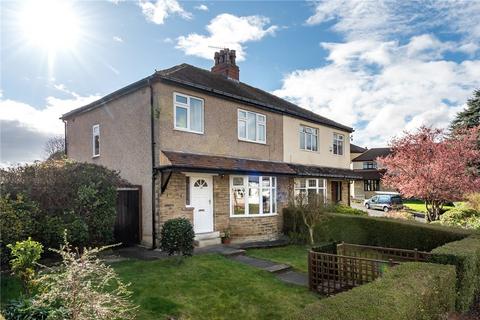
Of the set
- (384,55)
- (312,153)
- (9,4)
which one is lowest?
(312,153)

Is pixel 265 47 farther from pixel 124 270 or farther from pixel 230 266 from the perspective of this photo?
pixel 124 270

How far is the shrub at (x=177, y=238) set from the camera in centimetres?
881

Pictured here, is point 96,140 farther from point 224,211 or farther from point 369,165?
point 369,165

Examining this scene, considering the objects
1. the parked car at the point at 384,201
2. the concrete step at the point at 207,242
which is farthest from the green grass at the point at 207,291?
the parked car at the point at 384,201

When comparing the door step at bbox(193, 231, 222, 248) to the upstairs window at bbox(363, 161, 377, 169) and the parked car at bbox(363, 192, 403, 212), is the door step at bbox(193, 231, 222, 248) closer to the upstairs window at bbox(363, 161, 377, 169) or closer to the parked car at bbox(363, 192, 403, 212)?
the parked car at bbox(363, 192, 403, 212)

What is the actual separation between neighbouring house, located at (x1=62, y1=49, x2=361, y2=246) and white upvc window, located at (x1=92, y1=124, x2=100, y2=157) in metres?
0.05

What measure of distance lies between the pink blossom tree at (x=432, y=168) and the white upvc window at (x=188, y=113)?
1375cm

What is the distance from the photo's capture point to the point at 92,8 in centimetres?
842

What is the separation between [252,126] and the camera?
50.1ft

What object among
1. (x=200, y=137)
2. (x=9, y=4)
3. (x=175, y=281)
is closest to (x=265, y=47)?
(x=200, y=137)

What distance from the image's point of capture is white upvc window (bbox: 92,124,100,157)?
48.0 ft

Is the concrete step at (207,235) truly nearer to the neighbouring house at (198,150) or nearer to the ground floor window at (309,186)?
the neighbouring house at (198,150)

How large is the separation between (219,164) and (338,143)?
40.6 feet

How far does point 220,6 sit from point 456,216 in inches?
593
